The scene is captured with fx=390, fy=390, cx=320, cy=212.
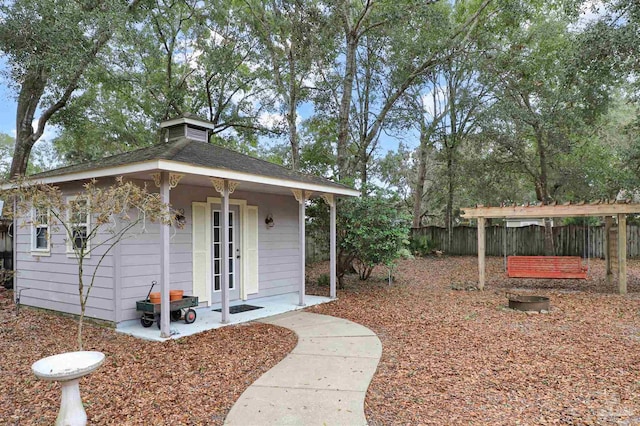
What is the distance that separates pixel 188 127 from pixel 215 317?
364 cm

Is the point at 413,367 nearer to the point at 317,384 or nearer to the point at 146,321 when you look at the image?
the point at 317,384

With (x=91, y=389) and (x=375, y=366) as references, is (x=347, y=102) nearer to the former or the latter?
(x=375, y=366)

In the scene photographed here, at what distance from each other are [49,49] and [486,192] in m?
14.9

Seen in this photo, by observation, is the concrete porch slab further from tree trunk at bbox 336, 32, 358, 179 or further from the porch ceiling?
tree trunk at bbox 336, 32, 358, 179

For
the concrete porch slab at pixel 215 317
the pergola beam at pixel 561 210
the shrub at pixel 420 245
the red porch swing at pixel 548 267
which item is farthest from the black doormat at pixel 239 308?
the shrub at pixel 420 245

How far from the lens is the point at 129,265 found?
562 centimetres

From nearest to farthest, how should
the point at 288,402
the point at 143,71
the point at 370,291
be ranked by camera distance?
the point at 288,402
the point at 370,291
the point at 143,71

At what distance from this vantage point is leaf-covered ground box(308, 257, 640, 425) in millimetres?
3117

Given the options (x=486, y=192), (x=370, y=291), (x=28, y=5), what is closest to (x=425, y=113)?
(x=486, y=192)

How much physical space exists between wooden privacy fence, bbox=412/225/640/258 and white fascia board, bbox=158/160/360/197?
8816 mm

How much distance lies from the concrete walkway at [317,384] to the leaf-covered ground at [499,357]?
16cm

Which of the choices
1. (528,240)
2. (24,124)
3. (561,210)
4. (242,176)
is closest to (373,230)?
(242,176)

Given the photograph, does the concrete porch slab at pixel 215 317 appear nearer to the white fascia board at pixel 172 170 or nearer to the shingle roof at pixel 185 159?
the white fascia board at pixel 172 170

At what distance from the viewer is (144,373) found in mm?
3908
